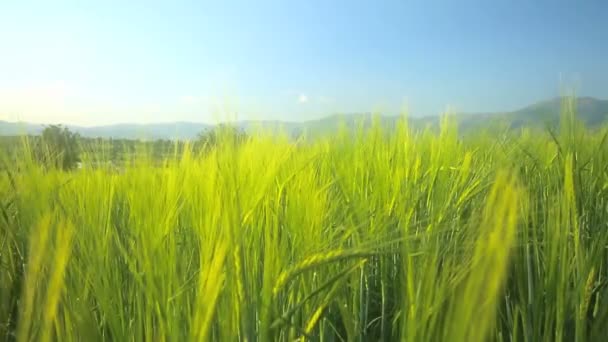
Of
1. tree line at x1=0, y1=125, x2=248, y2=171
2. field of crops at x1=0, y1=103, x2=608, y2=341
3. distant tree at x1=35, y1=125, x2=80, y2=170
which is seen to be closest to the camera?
field of crops at x1=0, y1=103, x2=608, y2=341

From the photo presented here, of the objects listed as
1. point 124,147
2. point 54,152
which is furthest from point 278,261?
point 54,152

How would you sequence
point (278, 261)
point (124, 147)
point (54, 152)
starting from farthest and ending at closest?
point (54, 152) → point (124, 147) → point (278, 261)

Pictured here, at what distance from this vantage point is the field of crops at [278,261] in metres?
0.36

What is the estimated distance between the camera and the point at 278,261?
44 cm

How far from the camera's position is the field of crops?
1.18ft

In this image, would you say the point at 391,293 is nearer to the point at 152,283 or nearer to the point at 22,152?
the point at 152,283

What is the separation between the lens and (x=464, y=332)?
11.4 inches

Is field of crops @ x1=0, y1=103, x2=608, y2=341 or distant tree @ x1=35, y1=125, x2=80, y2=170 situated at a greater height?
distant tree @ x1=35, y1=125, x2=80, y2=170

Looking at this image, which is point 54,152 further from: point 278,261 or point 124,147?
point 278,261

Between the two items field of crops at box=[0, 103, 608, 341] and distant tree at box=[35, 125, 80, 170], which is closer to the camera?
field of crops at box=[0, 103, 608, 341]

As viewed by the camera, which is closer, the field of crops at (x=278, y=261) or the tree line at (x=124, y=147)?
the field of crops at (x=278, y=261)

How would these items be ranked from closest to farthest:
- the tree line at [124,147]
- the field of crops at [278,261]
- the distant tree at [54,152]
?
1. the field of crops at [278,261]
2. the tree line at [124,147]
3. the distant tree at [54,152]

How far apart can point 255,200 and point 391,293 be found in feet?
1.31

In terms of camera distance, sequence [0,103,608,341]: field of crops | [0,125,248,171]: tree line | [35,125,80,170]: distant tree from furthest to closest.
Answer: [35,125,80,170]: distant tree < [0,125,248,171]: tree line < [0,103,608,341]: field of crops
